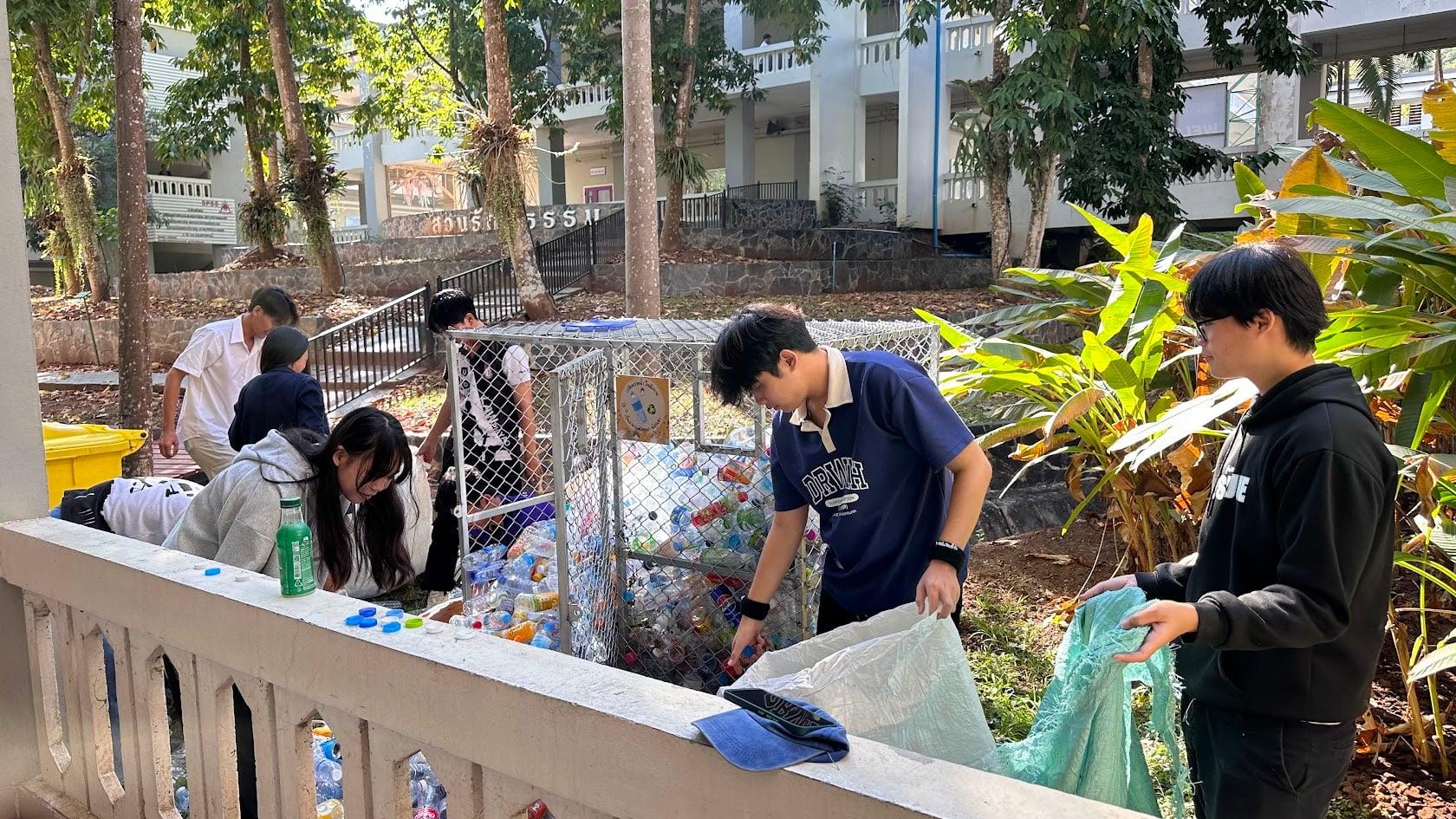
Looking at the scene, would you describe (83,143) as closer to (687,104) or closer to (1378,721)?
(687,104)

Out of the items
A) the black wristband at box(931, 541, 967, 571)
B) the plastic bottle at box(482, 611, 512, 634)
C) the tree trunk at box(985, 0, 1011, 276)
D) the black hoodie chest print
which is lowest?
Result: the plastic bottle at box(482, 611, 512, 634)

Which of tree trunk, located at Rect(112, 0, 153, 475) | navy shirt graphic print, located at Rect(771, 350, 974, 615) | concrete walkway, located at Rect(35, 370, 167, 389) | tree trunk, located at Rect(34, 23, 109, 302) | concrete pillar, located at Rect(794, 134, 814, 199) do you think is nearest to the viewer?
navy shirt graphic print, located at Rect(771, 350, 974, 615)

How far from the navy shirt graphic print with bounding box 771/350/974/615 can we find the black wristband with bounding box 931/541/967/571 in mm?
174

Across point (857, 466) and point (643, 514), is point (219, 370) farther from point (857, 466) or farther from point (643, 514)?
point (857, 466)

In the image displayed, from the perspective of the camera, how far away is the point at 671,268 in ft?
51.3

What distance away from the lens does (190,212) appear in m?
22.8

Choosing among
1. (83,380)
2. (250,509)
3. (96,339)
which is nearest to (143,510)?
(250,509)

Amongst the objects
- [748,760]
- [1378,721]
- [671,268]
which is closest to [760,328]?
[748,760]

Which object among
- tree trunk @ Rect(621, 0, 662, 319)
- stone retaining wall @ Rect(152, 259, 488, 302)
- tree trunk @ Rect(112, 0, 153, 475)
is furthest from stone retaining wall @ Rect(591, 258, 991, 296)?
tree trunk @ Rect(112, 0, 153, 475)

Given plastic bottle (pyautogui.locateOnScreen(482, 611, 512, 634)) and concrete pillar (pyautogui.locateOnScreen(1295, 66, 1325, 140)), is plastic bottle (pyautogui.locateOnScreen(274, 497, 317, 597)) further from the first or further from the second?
concrete pillar (pyautogui.locateOnScreen(1295, 66, 1325, 140))

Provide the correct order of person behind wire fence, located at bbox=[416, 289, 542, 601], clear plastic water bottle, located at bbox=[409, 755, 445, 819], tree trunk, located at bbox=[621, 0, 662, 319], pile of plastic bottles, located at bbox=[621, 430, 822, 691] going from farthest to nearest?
tree trunk, located at bbox=[621, 0, 662, 319], person behind wire fence, located at bbox=[416, 289, 542, 601], pile of plastic bottles, located at bbox=[621, 430, 822, 691], clear plastic water bottle, located at bbox=[409, 755, 445, 819]

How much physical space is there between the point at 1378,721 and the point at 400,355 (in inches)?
445

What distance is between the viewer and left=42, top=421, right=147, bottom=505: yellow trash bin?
4.88 metres

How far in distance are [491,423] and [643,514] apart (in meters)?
1.00
